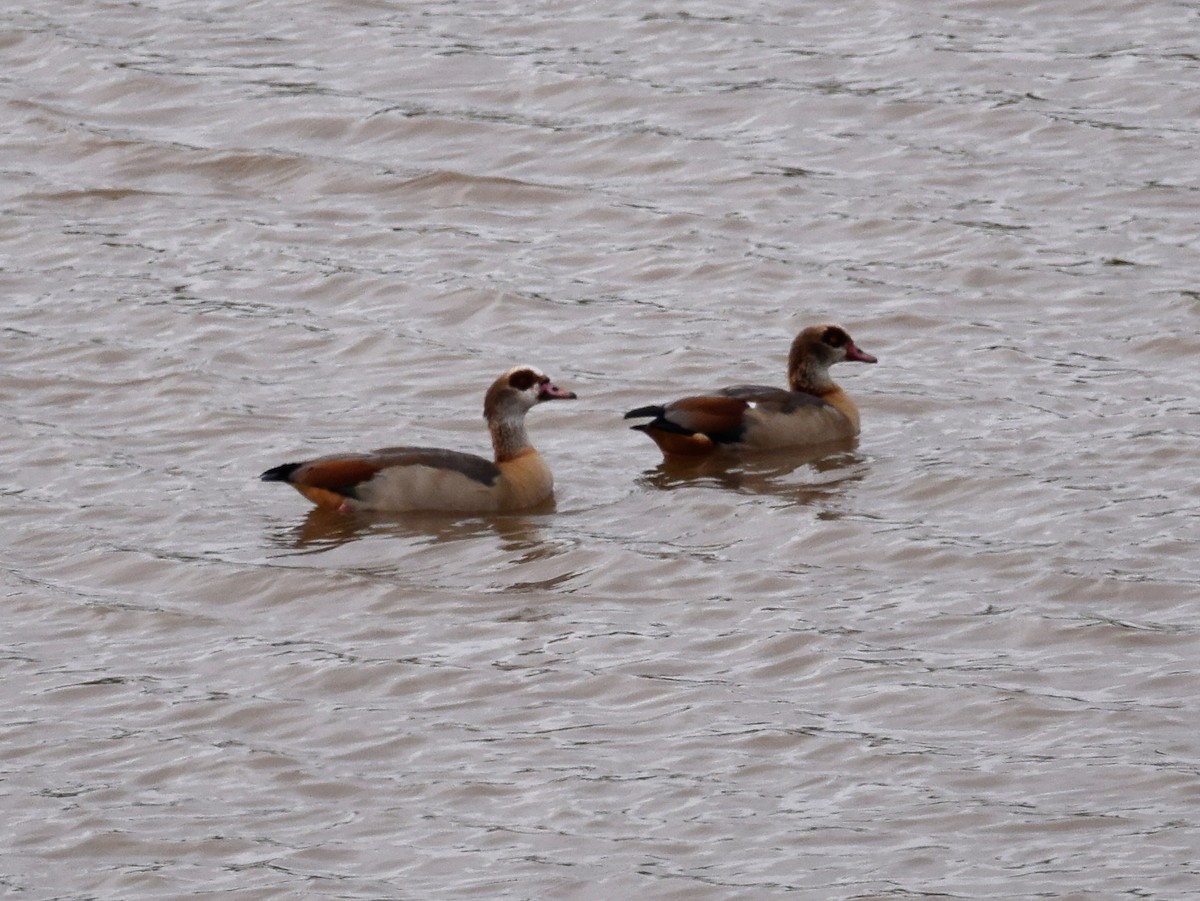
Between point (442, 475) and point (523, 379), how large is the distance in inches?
36.8

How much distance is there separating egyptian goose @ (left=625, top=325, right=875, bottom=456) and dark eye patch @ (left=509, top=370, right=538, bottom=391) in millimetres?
593

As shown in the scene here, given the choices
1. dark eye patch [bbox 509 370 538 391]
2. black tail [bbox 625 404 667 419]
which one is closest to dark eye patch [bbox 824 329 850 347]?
black tail [bbox 625 404 667 419]

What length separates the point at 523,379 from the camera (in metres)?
14.5

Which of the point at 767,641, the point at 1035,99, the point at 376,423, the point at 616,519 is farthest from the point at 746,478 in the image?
the point at 1035,99

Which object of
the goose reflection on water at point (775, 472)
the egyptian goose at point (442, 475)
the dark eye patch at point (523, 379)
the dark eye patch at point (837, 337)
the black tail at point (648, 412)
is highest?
the dark eye patch at point (523, 379)

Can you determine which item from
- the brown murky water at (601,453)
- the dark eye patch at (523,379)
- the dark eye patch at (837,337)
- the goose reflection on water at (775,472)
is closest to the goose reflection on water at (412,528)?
the brown murky water at (601,453)

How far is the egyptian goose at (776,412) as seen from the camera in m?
14.7

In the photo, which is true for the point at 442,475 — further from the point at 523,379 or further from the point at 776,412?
the point at 776,412

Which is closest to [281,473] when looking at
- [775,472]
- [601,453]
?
[601,453]

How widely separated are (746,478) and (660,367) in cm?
180

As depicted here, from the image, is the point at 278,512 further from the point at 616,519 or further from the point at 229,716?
the point at 229,716

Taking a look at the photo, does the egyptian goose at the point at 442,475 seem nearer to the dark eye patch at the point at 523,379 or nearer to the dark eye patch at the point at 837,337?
the dark eye patch at the point at 523,379

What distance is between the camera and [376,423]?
15.4 meters

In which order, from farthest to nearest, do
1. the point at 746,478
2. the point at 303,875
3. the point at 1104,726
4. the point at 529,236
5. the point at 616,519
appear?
the point at 529,236
the point at 746,478
the point at 616,519
the point at 1104,726
the point at 303,875
